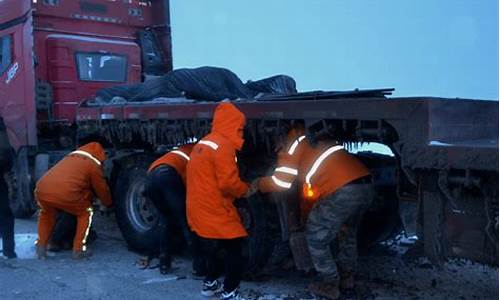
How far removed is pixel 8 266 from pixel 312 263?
3120 mm

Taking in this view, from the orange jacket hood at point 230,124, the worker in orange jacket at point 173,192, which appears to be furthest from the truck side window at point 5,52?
the orange jacket hood at point 230,124

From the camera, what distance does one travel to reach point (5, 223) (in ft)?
22.9

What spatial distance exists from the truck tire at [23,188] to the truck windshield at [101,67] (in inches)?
52.6

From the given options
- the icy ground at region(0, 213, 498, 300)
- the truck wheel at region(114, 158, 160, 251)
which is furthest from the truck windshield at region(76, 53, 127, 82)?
the icy ground at region(0, 213, 498, 300)

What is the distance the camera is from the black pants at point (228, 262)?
5.53m

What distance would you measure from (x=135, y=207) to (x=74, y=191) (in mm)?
818

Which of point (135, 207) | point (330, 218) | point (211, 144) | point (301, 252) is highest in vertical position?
point (211, 144)

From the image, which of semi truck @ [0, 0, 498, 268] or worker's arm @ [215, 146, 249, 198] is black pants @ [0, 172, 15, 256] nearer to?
semi truck @ [0, 0, 498, 268]

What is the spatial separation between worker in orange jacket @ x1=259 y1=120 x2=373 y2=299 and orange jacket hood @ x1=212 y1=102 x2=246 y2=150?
0.40 meters

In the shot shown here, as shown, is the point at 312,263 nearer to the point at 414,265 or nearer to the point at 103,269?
the point at 414,265

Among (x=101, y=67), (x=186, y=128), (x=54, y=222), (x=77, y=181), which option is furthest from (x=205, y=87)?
(x=101, y=67)

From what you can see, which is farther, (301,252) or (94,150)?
(94,150)

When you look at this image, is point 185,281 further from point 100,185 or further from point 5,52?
point 5,52

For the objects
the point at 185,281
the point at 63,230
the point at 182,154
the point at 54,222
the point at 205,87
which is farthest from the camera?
the point at 205,87
